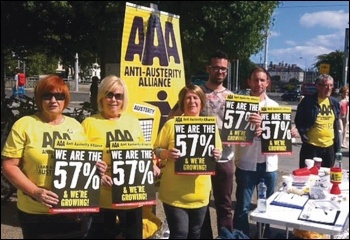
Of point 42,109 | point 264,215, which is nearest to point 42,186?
point 42,109

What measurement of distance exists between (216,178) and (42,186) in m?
1.96

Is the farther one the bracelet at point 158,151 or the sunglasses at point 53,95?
the bracelet at point 158,151

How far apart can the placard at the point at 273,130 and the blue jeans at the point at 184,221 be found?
3.31ft

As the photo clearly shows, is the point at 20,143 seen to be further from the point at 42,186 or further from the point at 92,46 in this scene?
the point at 92,46

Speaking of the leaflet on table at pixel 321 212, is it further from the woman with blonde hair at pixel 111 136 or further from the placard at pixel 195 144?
the woman with blonde hair at pixel 111 136

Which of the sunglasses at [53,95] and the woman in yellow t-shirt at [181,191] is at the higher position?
the sunglasses at [53,95]

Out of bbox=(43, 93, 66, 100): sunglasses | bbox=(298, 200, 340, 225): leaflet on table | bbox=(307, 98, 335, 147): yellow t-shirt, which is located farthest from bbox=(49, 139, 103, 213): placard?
Answer: bbox=(307, 98, 335, 147): yellow t-shirt

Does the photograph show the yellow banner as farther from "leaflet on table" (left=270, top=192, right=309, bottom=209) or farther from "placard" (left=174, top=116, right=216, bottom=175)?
"leaflet on table" (left=270, top=192, right=309, bottom=209)

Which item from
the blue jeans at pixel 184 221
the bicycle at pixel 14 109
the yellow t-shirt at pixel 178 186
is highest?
the bicycle at pixel 14 109

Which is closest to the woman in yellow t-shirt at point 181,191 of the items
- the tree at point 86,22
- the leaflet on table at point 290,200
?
the leaflet on table at point 290,200

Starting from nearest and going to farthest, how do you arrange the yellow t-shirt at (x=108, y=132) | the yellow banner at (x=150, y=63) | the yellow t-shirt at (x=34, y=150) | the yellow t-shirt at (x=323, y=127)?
the yellow t-shirt at (x=34, y=150) → the yellow t-shirt at (x=108, y=132) → the yellow banner at (x=150, y=63) → the yellow t-shirt at (x=323, y=127)

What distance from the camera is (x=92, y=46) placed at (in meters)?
9.47

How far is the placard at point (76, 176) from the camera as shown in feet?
9.15

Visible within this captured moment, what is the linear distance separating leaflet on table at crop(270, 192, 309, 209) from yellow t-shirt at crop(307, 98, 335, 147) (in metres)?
1.74
